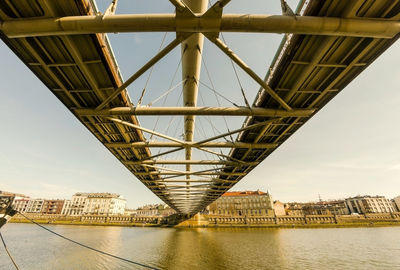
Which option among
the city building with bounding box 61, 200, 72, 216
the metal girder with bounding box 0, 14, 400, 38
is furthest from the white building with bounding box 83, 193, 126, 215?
the metal girder with bounding box 0, 14, 400, 38

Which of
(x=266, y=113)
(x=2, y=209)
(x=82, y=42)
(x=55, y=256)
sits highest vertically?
(x=82, y=42)

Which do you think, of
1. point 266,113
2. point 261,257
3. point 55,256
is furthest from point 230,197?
point 266,113

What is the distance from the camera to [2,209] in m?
7.01

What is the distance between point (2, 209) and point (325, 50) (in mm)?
12654

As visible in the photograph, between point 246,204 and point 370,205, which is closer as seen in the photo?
point 246,204

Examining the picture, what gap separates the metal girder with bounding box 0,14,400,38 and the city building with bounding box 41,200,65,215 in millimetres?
150523

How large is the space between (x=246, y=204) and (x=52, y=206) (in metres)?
126

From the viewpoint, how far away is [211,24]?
4.34 metres

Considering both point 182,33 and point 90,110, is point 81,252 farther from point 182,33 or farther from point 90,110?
point 182,33

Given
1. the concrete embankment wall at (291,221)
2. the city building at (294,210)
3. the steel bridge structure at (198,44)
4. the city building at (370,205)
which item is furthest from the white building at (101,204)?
the city building at (370,205)

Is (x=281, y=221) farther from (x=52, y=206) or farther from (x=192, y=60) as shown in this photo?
(x=52, y=206)

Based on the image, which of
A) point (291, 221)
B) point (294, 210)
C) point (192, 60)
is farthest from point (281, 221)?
point (192, 60)

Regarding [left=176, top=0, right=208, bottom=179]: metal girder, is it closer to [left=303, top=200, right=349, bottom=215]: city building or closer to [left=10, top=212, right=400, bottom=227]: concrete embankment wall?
[left=10, top=212, right=400, bottom=227]: concrete embankment wall

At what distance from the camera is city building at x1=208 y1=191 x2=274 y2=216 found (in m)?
79.4
